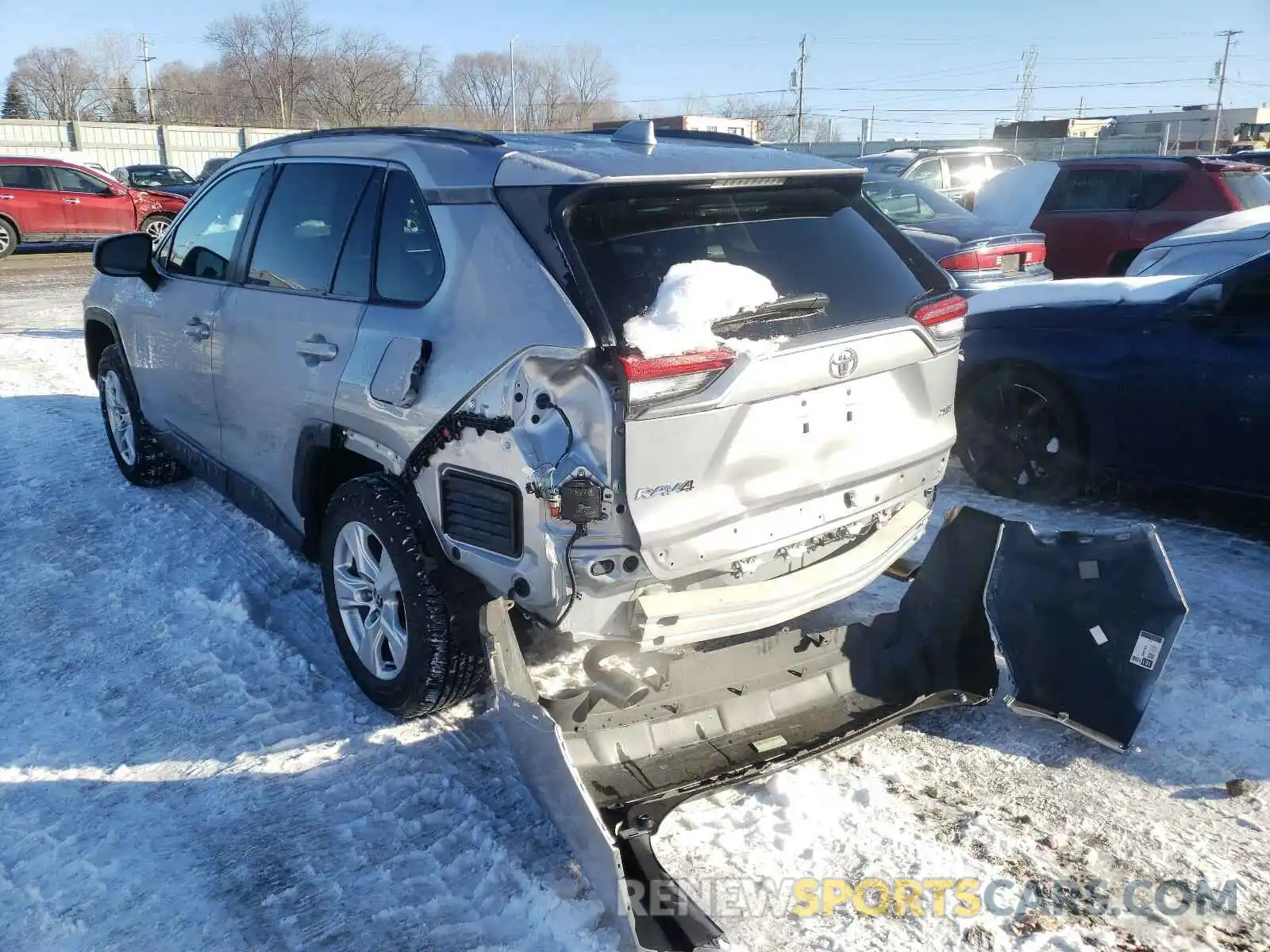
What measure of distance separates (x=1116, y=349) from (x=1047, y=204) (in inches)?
298

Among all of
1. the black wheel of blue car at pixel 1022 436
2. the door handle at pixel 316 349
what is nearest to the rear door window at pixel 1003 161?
the black wheel of blue car at pixel 1022 436

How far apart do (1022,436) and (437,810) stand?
3.91 m

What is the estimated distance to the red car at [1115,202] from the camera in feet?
36.3

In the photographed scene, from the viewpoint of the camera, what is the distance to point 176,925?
101 inches

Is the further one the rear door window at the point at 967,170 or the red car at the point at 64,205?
the red car at the point at 64,205

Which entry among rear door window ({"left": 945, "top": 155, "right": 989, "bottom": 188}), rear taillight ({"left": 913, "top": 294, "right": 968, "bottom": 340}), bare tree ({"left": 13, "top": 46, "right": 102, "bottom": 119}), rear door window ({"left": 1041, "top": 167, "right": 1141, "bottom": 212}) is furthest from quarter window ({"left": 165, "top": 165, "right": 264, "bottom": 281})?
bare tree ({"left": 13, "top": 46, "right": 102, "bottom": 119})

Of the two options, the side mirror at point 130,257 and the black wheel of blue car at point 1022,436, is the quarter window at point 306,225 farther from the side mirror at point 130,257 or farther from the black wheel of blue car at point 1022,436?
the black wheel of blue car at point 1022,436

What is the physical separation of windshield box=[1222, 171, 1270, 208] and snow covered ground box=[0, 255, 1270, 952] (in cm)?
869

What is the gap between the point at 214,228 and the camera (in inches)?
178

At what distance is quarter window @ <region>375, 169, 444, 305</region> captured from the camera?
3.10 metres

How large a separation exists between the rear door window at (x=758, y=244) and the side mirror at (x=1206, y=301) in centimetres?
218

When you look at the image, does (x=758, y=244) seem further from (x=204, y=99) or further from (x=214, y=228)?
(x=204, y=99)

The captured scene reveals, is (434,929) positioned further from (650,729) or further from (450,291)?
(450,291)

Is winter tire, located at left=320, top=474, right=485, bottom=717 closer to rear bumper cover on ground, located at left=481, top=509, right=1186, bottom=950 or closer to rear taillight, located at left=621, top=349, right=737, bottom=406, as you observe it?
rear bumper cover on ground, located at left=481, top=509, right=1186, bottom=950
